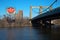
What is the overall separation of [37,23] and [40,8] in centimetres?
842

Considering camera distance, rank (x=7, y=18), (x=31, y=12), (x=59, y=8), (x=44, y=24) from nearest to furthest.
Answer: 1. (x=59, y=8)
2. (x=44, y=24)
3. (x=7, y=18)
4. (x=31, y=12)

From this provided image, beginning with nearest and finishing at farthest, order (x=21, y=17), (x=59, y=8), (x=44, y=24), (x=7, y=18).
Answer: (x=59, y=8) → (x=44, y=24) → (x=7, y=18) → (x=21, y=17)

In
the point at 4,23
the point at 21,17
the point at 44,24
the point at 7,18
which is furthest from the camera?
the point at 21,17

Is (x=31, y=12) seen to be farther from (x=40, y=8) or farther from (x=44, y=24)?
(x=44, y=24)

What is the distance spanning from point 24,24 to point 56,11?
4791cm

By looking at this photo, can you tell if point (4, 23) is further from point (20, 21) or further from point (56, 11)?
point (56, 11)

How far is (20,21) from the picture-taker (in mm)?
81500

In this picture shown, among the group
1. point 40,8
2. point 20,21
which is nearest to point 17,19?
point 20,21

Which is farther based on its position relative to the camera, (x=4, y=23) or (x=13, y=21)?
(x=13, y=21)

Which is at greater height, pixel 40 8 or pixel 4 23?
pixel 40 8

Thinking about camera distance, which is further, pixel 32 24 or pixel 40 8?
pixel 40 8

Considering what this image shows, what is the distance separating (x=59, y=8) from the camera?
30875 mm

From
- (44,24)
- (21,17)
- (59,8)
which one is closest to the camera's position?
(59,8)

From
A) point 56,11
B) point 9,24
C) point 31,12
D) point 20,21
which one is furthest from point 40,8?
point 56,11
